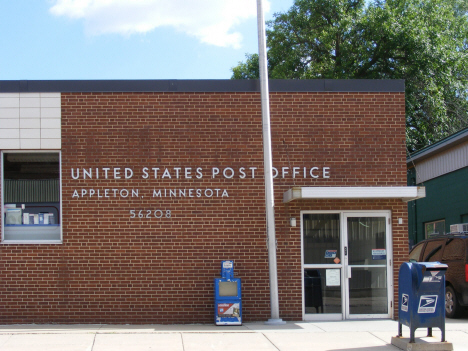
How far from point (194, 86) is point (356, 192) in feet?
12.2

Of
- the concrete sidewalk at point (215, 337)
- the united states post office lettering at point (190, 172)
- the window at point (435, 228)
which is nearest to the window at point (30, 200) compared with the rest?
the united states post office lettering at point (190, 172)

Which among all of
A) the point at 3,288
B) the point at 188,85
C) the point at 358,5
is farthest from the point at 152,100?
the point at 358,5

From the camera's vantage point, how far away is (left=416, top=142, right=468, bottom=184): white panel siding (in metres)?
20.0

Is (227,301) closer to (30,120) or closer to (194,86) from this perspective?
(194,86)

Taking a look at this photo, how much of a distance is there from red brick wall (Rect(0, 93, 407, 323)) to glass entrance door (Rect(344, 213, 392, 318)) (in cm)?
27

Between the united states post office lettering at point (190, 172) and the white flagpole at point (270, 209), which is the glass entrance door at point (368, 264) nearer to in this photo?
the united states post office lettering at point (190, 172)

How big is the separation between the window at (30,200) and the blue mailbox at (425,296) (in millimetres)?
6516

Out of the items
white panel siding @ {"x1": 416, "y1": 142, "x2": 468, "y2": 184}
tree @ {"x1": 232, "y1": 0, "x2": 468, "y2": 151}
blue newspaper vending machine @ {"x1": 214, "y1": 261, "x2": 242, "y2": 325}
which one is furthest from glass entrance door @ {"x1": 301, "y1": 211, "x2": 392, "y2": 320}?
tree @ {"x1": 232, "y1": 0, "x2": 468, "y2": 151}

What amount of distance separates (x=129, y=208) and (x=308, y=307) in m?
3.95

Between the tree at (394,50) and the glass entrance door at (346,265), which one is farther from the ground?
the tree at (394,50)

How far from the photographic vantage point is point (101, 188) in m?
11.3

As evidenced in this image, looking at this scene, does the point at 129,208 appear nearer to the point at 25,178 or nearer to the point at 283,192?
the point at 25,178

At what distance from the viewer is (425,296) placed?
886 centimetres

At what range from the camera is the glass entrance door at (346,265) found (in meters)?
11.5
